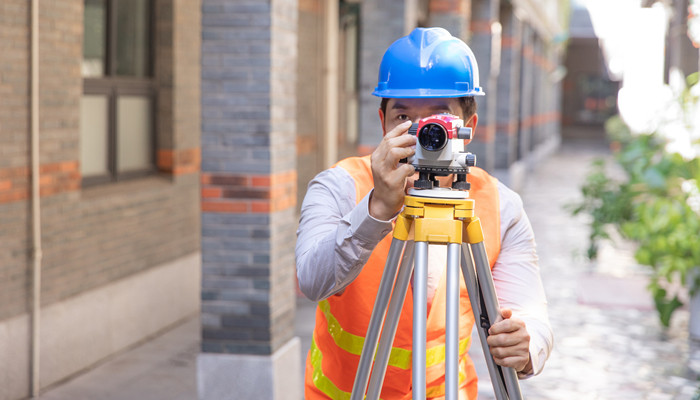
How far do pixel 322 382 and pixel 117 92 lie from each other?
5340 millimetres

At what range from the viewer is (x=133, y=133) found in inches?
291

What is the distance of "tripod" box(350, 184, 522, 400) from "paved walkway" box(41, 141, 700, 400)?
2.76 m

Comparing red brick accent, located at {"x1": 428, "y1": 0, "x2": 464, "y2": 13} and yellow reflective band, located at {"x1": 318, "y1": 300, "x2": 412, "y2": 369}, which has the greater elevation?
red brick accent, located at {"x1": 428, "y1": 0, "x2": 464, "y2": 13}

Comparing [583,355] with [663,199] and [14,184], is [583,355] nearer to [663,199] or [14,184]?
[663,199]

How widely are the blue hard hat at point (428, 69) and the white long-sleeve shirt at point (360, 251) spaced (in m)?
0.27

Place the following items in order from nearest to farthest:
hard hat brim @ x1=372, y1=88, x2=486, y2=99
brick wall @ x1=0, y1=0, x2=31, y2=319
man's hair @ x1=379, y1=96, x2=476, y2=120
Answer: hard hat brim @ x1=372, y1=88, x2=486, y2=99, man's hair @ x1=379, y1=96, x2=476, y2=120, brick wall @ x1=0, y1=0, x2=31, y2=319

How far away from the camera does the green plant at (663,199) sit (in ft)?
23.3

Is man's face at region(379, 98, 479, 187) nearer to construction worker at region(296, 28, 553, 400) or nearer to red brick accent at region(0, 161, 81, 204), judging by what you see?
construction worker at region(296, 28, 553, 400)

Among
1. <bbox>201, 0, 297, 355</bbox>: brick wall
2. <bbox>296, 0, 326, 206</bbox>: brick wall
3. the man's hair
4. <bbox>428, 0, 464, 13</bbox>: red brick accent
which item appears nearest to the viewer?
the man's hair

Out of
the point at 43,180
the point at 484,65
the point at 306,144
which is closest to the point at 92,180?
the point at 43,180

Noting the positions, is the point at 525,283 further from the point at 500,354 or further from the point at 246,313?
the point at 246,313

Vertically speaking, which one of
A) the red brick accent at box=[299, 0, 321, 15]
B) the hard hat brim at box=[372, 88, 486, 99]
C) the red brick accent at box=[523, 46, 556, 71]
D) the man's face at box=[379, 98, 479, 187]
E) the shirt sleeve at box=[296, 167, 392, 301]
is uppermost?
the red brick accent at box=[523, 46, 556, 71]

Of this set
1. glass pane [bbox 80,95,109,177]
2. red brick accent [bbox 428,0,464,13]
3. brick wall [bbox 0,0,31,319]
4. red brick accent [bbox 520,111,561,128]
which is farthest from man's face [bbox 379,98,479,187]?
red brick accent [bbox 520,111,561,128]

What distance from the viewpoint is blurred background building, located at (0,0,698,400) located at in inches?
204
